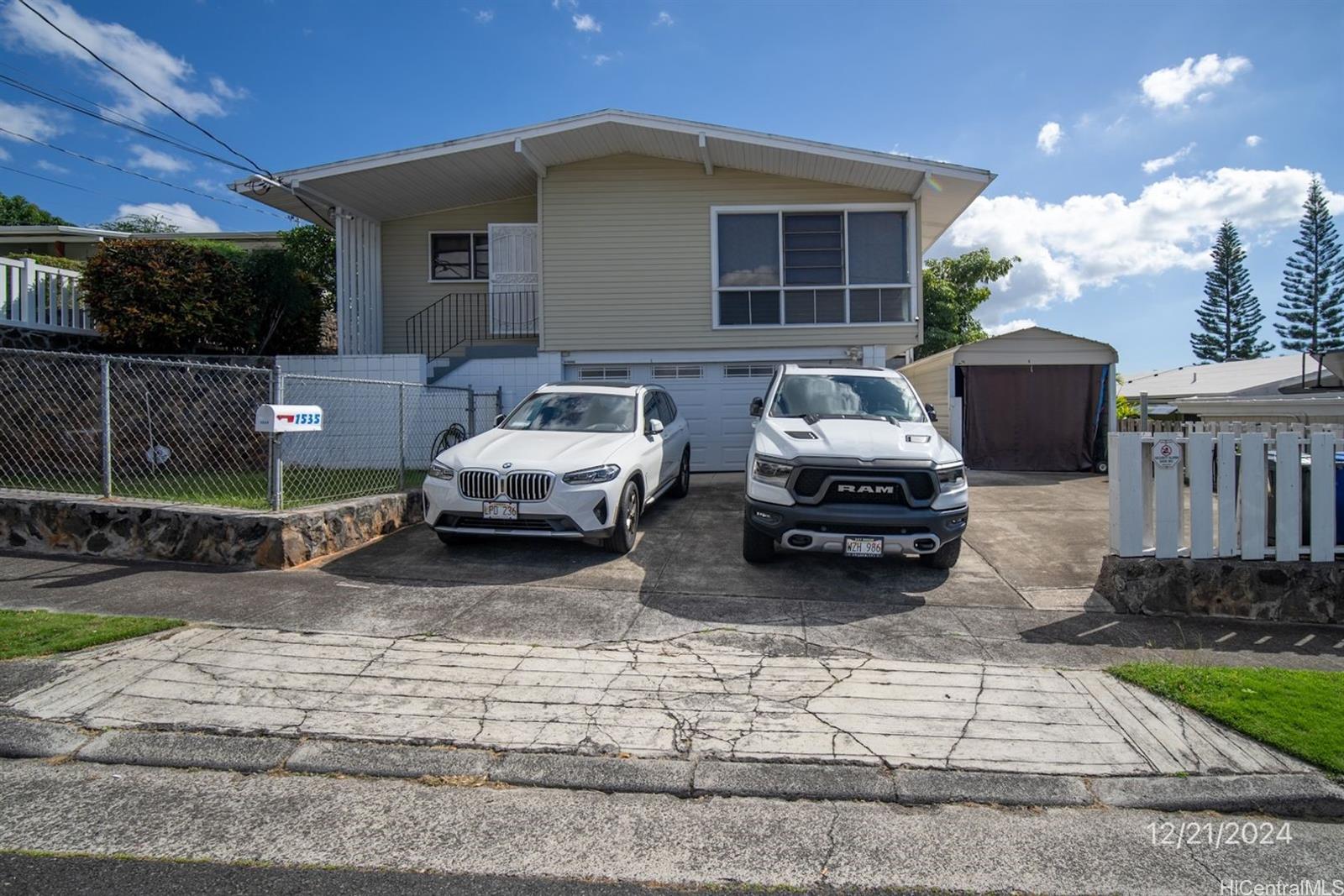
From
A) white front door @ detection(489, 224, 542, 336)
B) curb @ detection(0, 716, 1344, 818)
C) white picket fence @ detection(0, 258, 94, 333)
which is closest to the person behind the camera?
curb @ detection(0, 716, 1344, 818)

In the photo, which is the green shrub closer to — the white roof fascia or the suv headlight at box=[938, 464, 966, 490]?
the white roof fascia

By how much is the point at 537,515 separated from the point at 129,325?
28.3 ft

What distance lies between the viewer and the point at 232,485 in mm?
9039

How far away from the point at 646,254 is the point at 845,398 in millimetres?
6773

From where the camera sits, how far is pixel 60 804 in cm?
309

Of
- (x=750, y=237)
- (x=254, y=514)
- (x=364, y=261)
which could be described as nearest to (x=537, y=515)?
(x=254, y=514)

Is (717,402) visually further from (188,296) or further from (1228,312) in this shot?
(1228,312)

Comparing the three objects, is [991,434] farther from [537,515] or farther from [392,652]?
[392,652]

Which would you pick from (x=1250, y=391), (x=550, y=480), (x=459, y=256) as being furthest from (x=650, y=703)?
(x=1250, y=391)

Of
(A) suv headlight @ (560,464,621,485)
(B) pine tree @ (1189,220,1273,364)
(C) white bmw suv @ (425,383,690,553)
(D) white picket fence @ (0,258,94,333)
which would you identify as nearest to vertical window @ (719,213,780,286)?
(C) white bmw suv @ (425,383,690,553)

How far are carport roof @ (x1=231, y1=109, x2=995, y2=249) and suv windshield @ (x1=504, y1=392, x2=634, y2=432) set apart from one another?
5.71 meters

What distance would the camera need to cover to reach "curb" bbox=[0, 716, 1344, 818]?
3.24 metres

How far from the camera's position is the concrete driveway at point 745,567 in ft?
20.4

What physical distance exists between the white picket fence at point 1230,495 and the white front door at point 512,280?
1068cm
